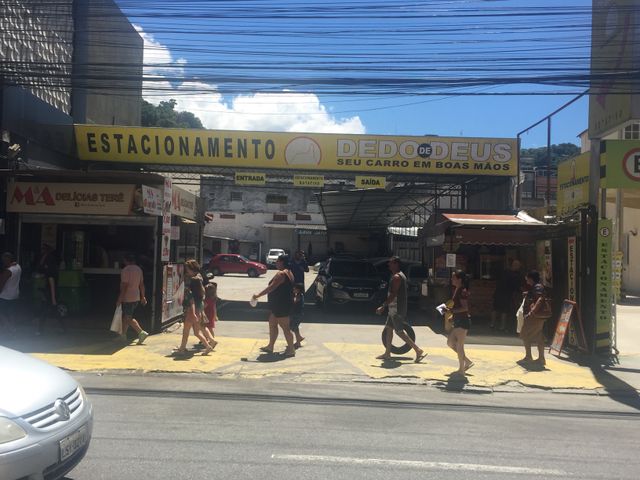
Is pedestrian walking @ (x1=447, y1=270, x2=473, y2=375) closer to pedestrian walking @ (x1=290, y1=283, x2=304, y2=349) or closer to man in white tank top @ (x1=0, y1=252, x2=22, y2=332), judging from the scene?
pedestrian walking @ (x1=290, y1=283, x2=304, y2=349)

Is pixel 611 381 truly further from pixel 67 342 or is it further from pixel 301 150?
pixel 301 150

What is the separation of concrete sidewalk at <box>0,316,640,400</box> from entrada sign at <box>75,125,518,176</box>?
593cm

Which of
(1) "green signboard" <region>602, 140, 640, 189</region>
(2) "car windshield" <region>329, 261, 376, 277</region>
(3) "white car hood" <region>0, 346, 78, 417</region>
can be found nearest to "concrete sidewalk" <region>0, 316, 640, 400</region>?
(1) "green signboard" <region>602, 140, 640, 189</region>

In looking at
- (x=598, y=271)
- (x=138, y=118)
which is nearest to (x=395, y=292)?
(x=598, y=271)

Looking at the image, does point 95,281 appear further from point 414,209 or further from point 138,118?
point 414,209

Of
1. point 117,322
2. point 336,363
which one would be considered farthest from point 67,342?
point 336,363

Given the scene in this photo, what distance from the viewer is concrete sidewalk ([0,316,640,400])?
340 inches

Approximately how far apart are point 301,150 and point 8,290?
28.2 feet

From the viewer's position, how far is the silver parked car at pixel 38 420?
3.27 meters

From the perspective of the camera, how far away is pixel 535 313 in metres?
9.52

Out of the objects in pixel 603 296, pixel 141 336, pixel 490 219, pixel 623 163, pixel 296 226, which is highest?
pixel 296 226

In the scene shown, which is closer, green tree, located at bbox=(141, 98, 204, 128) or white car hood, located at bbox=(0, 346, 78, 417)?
white car hood, located at bbox=(0, 346, 78, 417)

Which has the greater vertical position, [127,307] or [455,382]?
[127,307]

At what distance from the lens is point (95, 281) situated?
13766 millimetres
